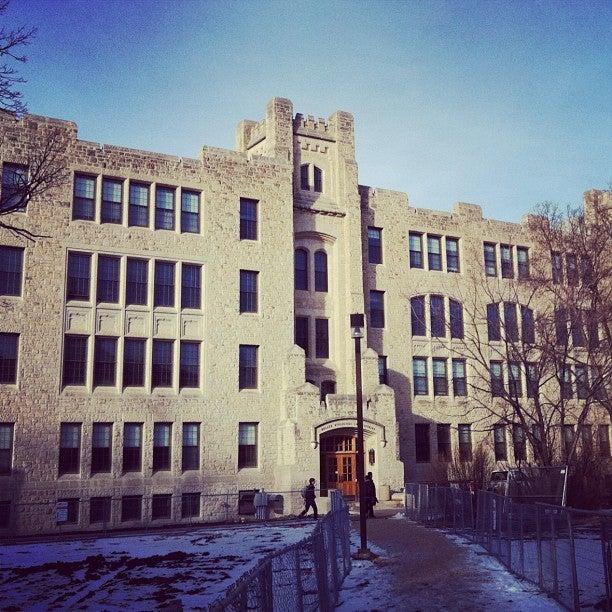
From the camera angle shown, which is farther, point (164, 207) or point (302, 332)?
point (302, 332)

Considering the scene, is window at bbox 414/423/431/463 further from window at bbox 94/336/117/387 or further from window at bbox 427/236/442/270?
window at bbox 94/336/117/387

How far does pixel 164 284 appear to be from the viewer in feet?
108

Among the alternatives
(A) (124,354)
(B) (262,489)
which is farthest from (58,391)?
(B) (262,489)

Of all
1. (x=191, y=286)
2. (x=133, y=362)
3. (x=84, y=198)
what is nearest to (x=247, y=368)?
(x=191, y=286)

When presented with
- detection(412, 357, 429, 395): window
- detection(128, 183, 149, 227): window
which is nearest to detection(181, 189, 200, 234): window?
detection(128, 183, 149, 227): window

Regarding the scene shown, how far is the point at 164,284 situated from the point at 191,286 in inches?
51.6

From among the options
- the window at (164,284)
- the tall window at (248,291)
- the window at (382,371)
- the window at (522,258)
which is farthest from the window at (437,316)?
the window at (164,284)

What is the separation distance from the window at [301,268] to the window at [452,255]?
9368mm

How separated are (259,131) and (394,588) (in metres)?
31.2

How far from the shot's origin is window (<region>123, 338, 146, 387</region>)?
3133 centimetres

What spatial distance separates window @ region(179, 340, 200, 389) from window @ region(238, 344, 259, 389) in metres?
2.13

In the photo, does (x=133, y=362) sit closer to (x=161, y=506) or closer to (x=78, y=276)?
(x=78, y=276)

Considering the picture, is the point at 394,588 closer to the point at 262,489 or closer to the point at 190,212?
the point at 262,489

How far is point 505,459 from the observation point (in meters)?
41.2
